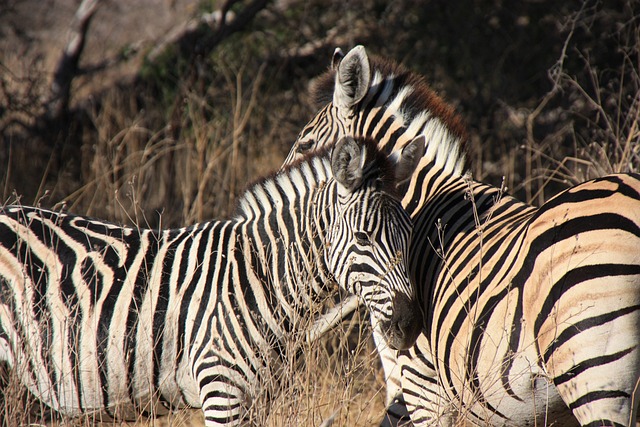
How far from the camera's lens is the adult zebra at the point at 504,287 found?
2330 millimetres

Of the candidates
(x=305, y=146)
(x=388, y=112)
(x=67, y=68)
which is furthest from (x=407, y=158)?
(x=67, y=68)

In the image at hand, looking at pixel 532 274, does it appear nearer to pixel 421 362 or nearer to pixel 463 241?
pixel 463 241

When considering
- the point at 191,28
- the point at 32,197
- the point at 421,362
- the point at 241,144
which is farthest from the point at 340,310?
the point at 191,28

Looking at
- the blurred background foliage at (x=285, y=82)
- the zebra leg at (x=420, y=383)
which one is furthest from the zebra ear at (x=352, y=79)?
the blurred background foliage at (x=285, y=82)

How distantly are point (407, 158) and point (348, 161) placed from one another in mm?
387

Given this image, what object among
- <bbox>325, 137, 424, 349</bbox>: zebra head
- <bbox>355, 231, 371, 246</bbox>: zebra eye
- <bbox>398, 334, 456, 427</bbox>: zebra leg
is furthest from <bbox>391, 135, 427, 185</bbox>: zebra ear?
<bbox>398, 334, 456, 427</bbox>: zebra leg

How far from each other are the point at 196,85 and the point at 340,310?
4.87 metres

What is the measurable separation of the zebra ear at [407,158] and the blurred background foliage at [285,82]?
3695mm

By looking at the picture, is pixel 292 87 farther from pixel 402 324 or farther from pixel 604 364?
pixel 604 364

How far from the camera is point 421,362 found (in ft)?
11.0

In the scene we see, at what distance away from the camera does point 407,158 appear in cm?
335

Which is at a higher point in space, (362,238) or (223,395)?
(362,238)

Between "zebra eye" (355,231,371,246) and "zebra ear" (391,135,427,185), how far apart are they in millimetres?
402

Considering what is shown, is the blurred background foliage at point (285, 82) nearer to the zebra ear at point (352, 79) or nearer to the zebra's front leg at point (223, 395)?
the zebra ear at point (352, 79)
